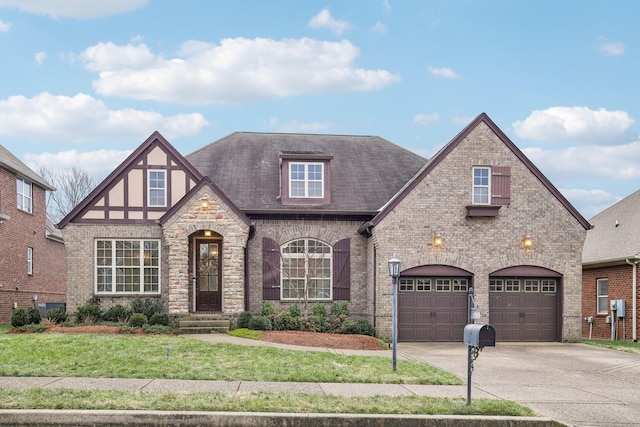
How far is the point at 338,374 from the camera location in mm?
11414

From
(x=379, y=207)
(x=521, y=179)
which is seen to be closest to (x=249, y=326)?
(x=379, y=207)

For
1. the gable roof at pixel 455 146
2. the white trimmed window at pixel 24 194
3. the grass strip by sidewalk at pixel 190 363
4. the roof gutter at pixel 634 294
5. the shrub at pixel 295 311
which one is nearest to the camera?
the grass strip by sidewalk at pixel 190 363

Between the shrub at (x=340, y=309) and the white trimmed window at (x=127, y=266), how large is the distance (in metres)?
6.24

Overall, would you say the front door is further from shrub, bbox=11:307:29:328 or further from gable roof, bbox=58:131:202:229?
shrub, bbox=11:307:29:328

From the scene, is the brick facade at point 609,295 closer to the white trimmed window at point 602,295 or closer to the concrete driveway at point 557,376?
the white trimmed window at point 602,295

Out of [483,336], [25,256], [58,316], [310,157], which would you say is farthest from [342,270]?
[25,256]

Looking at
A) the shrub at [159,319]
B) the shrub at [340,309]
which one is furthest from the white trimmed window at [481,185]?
the shrub at [159,319]

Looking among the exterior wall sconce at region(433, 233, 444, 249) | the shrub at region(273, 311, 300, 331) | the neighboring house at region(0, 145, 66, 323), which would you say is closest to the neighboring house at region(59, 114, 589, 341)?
the exterior wall sconce at region(433, 233, 444, 249)

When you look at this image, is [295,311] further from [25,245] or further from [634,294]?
[25,245]

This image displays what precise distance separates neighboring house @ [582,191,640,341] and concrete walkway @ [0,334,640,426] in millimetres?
8632

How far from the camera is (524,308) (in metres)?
20.7

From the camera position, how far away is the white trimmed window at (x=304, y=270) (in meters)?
21.6

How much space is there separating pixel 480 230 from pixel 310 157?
21.7 feet

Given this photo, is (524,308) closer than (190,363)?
No
